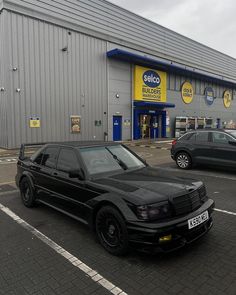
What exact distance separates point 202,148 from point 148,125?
52.9 ft

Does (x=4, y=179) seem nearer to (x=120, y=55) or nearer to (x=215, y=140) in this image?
(x=215, y=140)

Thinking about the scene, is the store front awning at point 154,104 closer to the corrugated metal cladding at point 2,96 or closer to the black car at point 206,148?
the corrugated metal cladding at point 2,96

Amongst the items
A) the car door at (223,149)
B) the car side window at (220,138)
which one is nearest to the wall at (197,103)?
the car side window at (220,138)

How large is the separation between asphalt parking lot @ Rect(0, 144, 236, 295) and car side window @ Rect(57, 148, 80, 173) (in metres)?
0.97

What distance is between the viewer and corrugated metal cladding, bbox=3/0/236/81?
17469 millimetres

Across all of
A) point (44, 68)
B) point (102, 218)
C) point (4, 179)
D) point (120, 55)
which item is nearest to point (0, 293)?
point (102, 218)

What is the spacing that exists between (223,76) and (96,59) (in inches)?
940

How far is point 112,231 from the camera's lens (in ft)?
11.8

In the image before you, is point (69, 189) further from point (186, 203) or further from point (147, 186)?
point (186, 203)

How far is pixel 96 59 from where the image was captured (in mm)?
20547

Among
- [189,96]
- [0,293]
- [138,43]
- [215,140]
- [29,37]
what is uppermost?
[138,43]

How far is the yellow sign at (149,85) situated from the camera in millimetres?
23766

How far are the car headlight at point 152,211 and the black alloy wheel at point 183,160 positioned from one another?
6972mm

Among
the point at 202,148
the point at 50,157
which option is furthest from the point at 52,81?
the point at 50,157
